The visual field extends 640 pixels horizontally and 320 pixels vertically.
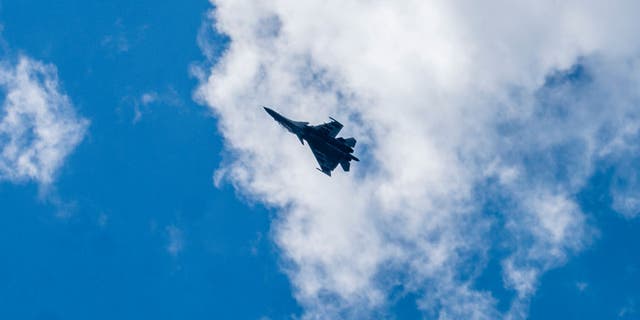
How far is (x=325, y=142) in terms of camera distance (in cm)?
8669

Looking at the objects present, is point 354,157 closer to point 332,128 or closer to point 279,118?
point 332,128

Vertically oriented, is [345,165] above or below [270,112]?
below

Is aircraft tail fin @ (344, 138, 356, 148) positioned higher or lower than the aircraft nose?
lower

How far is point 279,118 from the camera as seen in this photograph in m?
89.6

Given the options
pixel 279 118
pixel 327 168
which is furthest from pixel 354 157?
pixel 279 118

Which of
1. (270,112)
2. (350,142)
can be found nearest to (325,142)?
(350,142)

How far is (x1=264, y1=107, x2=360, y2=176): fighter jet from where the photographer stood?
86250mm

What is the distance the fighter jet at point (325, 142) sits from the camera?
8625cm

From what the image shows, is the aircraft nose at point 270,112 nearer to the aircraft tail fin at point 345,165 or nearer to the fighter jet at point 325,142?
the fighter jet at point 325,142

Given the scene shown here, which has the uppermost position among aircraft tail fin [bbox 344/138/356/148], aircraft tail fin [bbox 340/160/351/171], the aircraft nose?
the aircraft nose

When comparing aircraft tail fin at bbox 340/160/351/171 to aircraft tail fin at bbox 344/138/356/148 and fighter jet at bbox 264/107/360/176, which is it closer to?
fighter jet at bbox 264/107/360/176

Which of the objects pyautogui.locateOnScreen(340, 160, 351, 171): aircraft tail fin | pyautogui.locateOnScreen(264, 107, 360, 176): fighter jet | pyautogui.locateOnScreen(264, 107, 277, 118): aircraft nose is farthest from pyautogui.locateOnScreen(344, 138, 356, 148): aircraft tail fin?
pyautogui.locateOnScreen(264, 107, 277, 118): aircraft nose

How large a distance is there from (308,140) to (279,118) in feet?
22.0

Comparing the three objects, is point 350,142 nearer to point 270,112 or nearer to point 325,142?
point 325,142
